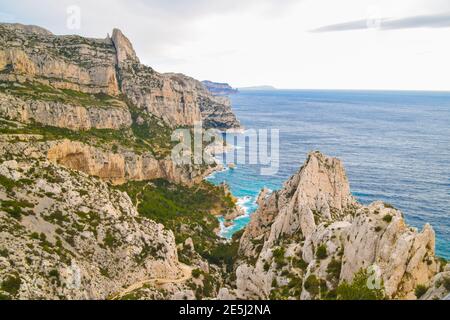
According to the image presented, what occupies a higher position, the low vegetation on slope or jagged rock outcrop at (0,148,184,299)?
jagged rock outcrop at (0,148,184,299)

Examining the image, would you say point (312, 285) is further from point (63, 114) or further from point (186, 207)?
point (63, 114)

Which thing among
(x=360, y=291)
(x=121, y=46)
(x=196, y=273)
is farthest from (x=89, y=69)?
(x=360, y=291)

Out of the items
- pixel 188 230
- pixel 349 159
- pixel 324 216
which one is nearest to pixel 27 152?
pixel 188 230

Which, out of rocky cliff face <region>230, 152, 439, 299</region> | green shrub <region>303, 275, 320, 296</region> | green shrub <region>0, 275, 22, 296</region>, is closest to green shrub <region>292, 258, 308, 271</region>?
rocky cliff face <region>230, 152, 439, 299</region>

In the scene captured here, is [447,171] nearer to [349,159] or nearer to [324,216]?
[349,159]

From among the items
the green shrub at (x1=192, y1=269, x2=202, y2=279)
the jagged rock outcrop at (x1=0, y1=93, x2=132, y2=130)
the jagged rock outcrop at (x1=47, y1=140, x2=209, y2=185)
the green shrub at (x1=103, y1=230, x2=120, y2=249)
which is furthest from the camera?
the jagged rock outcrop at (x1=0, y1=93, x2=132, y2=130)

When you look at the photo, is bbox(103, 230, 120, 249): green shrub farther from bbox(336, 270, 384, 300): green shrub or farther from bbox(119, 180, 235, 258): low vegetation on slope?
bbox(336, 270, 384, 300): green shrub
